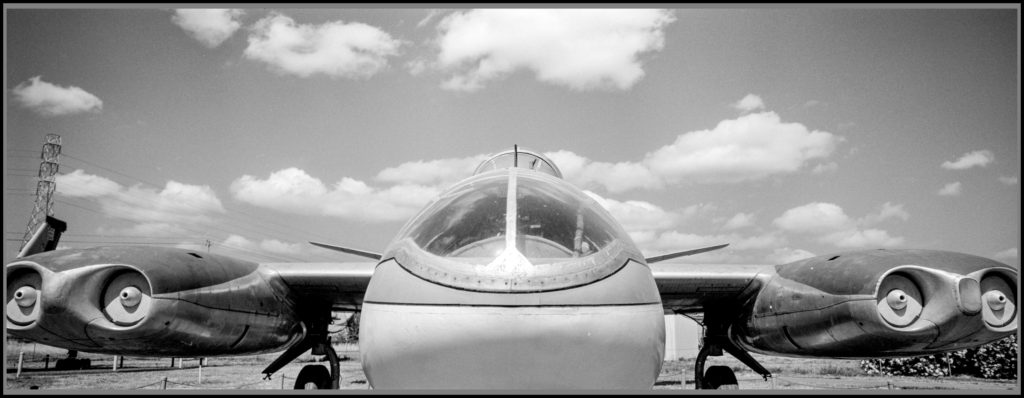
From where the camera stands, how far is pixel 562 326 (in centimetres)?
312

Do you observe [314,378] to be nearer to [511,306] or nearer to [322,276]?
[322,276]

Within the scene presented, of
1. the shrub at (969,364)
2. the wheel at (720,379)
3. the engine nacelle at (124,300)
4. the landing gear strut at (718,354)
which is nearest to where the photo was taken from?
the engine nacelle at (124,300)

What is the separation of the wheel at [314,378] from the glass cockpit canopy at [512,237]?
19.1ft

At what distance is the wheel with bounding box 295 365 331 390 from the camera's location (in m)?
8.85

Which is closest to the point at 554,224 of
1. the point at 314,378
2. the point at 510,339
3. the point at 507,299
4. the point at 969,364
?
the point at 507,299

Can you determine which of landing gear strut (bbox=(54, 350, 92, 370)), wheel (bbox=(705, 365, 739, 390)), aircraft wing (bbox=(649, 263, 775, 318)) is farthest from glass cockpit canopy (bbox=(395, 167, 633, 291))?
landing gear strut (bbox=(54, 350, 92, 370))

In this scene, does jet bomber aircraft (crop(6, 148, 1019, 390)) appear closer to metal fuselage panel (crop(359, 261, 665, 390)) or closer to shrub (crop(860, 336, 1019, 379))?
metal fuselage panel (crop(359, 261, 665, 390))

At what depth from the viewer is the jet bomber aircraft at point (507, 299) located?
3.17 metres

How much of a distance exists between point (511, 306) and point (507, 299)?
2.0 inches

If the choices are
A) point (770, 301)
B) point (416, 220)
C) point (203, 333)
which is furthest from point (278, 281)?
point (770, 301)

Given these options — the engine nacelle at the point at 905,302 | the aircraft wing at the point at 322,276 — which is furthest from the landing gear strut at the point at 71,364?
the engine nacelle at the point at 905,302

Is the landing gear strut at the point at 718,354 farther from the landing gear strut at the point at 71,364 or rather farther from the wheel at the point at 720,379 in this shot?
the landing gear strut at the point at 71,364

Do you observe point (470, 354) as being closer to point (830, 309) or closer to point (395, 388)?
point (395, 388)

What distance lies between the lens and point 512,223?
3775 millimetres
